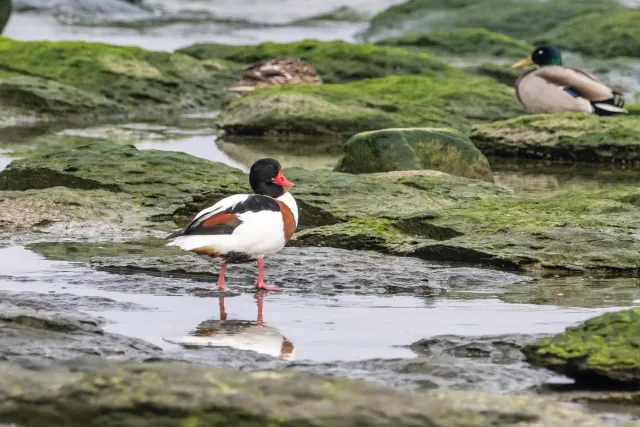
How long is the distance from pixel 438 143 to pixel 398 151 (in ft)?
1.64

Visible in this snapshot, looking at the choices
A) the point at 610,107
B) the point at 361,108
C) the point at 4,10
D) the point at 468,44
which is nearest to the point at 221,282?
the point at 610,107

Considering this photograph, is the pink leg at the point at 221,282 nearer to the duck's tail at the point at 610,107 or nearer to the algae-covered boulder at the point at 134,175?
the algae-covered boulder at the point at 134,175

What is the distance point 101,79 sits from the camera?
20391mm

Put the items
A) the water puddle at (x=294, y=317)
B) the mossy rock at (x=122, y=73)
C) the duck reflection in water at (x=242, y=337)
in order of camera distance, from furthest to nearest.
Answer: the mossy rock at (x=122, y=73) < the water puddle at (x=294, y=317) < the duck reflection in water at (x=242, y=337)

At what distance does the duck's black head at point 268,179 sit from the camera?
28.4ft

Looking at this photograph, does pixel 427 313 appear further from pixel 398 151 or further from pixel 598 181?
pixel 598 181

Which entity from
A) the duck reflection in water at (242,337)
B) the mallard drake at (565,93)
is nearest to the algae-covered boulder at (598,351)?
the duck reflection in water at (242,337)

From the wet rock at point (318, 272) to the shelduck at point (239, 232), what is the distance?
24cm

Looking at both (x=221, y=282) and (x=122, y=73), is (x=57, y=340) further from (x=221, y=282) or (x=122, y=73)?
(x=122, y=73)

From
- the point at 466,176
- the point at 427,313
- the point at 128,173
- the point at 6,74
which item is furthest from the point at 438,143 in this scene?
the point at 6,74

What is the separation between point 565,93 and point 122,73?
7.42 meters

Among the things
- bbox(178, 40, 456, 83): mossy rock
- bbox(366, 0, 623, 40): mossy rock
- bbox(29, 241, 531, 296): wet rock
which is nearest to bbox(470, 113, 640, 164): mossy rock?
bbox(29, 241, 531, 296): wet rock

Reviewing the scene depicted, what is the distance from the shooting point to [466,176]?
43.9ft

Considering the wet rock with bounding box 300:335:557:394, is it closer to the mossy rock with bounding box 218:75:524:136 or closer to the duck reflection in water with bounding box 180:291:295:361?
the duck reflection in water with bounding box 180:291:295:361
